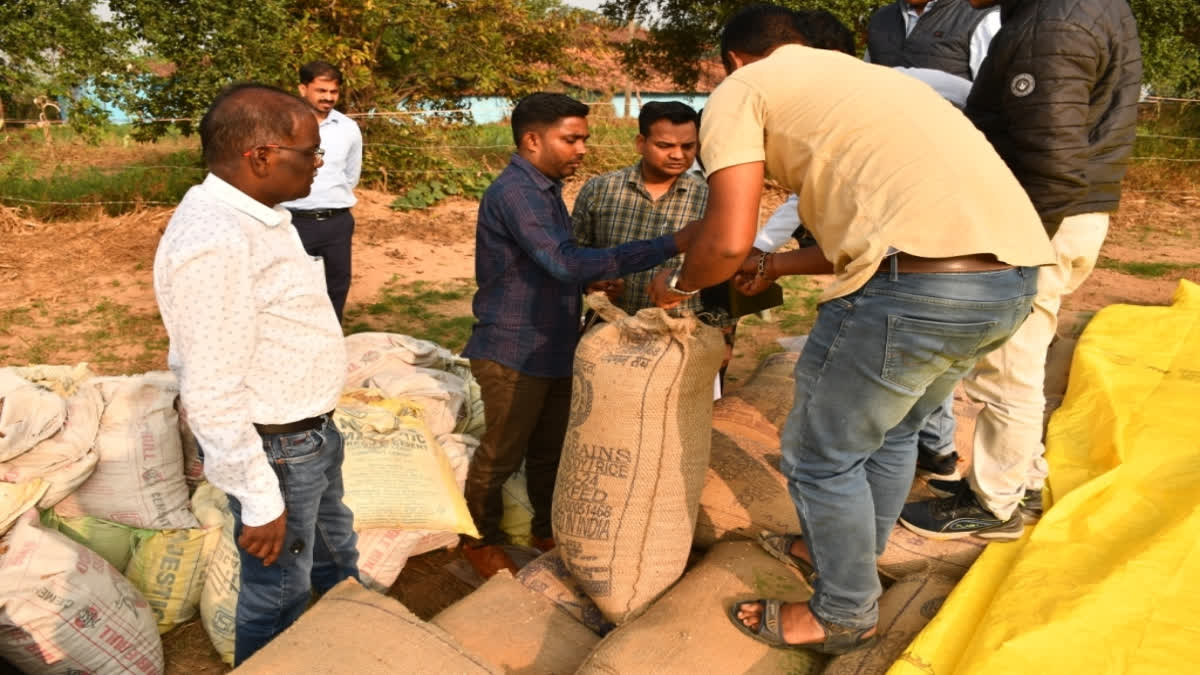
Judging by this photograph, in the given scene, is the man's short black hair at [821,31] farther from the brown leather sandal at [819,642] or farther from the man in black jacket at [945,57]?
the brown leather sandal at [819,642]

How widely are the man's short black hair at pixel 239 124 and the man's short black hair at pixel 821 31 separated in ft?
4.39

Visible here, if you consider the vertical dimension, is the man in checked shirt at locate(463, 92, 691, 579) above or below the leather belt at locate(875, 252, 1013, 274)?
below

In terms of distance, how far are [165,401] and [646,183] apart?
1901mm

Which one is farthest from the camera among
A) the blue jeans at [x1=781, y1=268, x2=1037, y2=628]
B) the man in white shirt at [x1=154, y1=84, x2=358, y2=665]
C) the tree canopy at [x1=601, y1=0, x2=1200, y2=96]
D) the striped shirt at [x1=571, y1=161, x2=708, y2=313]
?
the tree canopy at [x1=601, y1=0, x2=1200, y2=96]

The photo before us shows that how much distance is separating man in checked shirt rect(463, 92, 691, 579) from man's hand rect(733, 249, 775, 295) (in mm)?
194

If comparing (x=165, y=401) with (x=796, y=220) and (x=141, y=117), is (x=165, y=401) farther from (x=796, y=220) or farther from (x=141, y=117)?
(x=141, y=117)

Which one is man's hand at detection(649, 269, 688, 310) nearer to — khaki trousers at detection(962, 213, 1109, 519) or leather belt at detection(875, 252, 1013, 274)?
leather belt at detection(875, 252, 1013, 274)

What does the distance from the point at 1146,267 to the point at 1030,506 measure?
212 inches

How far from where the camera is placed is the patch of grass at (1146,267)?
654 cm

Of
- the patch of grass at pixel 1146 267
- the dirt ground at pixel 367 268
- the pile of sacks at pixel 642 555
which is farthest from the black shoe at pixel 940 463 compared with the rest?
the patch of grass at pixel 1146 267

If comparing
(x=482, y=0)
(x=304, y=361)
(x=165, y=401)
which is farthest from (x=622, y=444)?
(x=482, y=0)

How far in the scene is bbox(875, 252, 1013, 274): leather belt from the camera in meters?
1.69

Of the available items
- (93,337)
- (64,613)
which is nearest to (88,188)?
(93,337)

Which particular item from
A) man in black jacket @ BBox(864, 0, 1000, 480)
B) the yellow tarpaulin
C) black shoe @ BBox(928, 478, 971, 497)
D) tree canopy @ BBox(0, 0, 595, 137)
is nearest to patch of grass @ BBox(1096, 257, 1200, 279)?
the yellow tarpaulin
